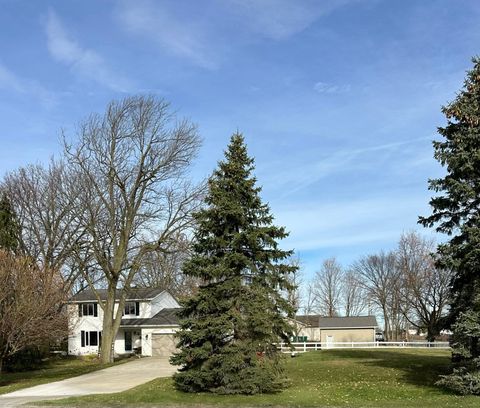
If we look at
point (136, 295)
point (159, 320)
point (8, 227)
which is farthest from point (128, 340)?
point (8, 227)

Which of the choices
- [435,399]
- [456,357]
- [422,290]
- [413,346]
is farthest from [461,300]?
[422,290]

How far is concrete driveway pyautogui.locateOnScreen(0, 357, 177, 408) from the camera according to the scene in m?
20.3

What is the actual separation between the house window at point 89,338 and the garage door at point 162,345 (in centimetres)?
756

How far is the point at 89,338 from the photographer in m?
50.7

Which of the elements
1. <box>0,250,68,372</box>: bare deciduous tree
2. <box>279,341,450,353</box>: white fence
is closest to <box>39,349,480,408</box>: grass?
<box>0,250,68,372</box>: bare deciduous tree

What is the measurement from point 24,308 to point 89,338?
1145 inches

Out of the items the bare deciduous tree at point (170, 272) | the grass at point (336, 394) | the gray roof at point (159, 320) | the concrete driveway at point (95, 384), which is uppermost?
the bare deciduous tree at point (170, 272)

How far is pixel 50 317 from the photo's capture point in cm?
2505

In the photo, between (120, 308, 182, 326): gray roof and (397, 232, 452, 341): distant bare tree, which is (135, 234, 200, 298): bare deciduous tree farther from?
(397, 232, 452, 341): distant bare tree

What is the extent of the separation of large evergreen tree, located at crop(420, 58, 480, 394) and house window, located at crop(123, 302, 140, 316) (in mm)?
36395

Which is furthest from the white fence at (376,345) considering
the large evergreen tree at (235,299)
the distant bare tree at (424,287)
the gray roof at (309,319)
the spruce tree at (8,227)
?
the gray roof at (309,319)

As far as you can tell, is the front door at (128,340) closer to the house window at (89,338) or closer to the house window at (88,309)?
the house window at (89,338)

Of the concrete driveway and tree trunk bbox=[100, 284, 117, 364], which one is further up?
tree trunk bbox=[100, 284, 117, 364]

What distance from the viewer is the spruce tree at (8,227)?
121 feet
